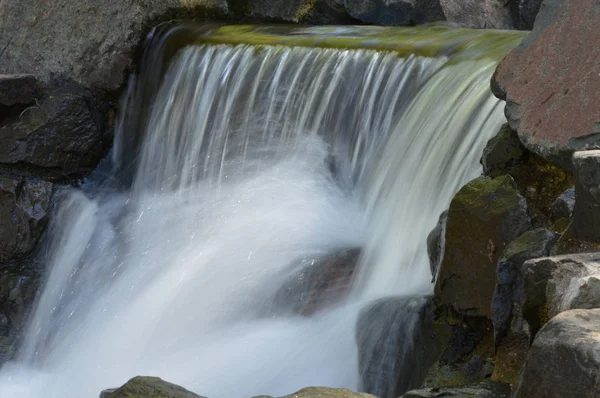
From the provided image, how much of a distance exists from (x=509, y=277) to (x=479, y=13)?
17.0ft

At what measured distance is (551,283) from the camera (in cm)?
280

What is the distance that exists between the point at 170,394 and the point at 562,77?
200 centimetres

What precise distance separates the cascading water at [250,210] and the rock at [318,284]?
0.05 metres

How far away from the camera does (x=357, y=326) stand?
4.21 metres

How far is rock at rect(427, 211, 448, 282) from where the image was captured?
3.96 m

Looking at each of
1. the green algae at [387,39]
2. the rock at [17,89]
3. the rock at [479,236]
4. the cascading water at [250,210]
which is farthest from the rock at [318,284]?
the rock at [17,89]

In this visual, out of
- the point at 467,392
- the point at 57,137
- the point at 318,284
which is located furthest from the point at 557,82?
the point at 57,137

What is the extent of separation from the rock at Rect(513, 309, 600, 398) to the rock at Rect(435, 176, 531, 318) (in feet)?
A: 3.94

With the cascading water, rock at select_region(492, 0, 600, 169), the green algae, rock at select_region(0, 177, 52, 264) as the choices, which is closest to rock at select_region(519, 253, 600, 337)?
rock at select_region(492, 0, 600, 169)

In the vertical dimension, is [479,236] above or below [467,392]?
above

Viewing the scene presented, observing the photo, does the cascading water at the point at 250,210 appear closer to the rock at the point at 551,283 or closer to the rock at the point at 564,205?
the rock at the point at 564,205

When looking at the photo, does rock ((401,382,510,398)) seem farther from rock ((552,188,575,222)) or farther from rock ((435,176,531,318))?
rock ((552,188,575,222))

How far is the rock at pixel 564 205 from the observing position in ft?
11.3

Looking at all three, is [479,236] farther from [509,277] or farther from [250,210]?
[250,210]
